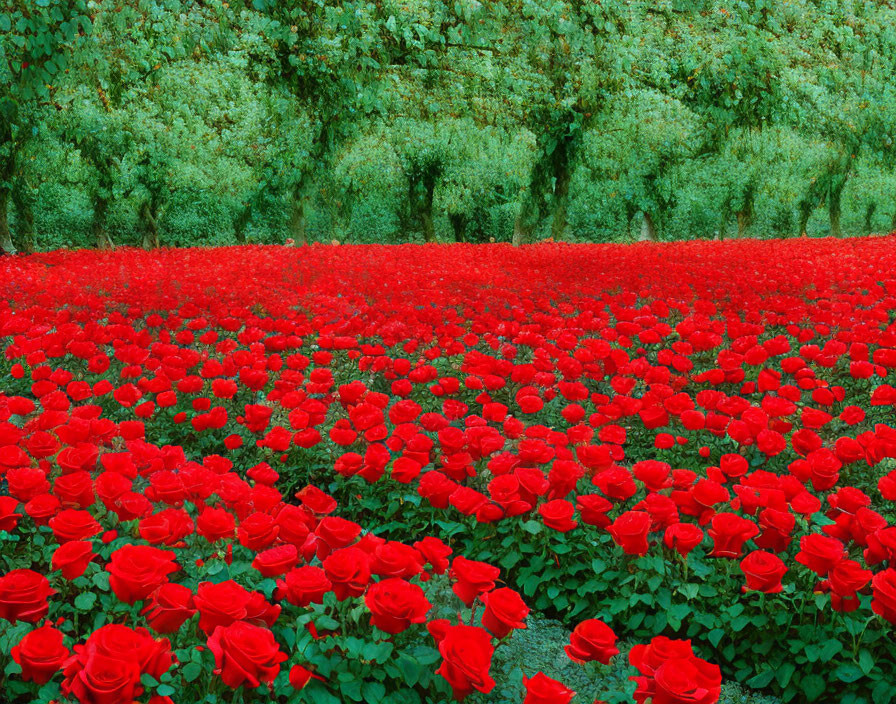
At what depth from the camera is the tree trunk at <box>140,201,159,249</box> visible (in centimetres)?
2273

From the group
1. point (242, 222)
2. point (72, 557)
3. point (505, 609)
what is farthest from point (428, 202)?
point (505, 609)

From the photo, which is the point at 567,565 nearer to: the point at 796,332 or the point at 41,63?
the point at 796,332

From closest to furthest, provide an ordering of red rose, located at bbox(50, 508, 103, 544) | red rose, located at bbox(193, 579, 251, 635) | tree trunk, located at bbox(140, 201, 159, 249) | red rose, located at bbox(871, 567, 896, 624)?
red rose, located at bbox(193, 579, 251, 635) < red rose, located at bbox(871, 567, 896, 624) < red rose, located at bbox(50, 508, 103, 544) < tree trunk, located at bbox(140, 201, 159, 249)

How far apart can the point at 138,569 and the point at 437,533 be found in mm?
1887

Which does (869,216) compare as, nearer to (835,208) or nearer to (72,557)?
(835,208)

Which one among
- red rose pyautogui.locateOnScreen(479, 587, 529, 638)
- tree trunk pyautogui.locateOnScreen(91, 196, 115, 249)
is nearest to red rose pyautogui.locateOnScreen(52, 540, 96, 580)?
red rose pyautogui.locateOnScreen(479, 587, 529, 638)

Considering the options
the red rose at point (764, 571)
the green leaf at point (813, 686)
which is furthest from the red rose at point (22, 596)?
the green leaf at point (813, 686)

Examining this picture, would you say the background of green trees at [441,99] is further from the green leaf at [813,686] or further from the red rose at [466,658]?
the green leaf at [813,686]

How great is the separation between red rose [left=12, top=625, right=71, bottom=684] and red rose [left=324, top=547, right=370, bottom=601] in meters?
0.76

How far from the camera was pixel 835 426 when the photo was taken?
16.0ft

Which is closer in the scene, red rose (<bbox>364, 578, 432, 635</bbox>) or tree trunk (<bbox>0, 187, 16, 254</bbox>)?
red rose (<bbox>364, 578, 432, 635</bbox>)

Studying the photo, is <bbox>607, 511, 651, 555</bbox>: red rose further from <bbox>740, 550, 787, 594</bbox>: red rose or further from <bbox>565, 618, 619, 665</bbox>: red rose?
<bbox>565, 618, 619, 665</bbox>: red rose

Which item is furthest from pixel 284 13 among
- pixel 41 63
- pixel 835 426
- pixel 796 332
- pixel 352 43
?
pixel 835 426

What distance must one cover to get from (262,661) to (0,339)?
20.8 feet
